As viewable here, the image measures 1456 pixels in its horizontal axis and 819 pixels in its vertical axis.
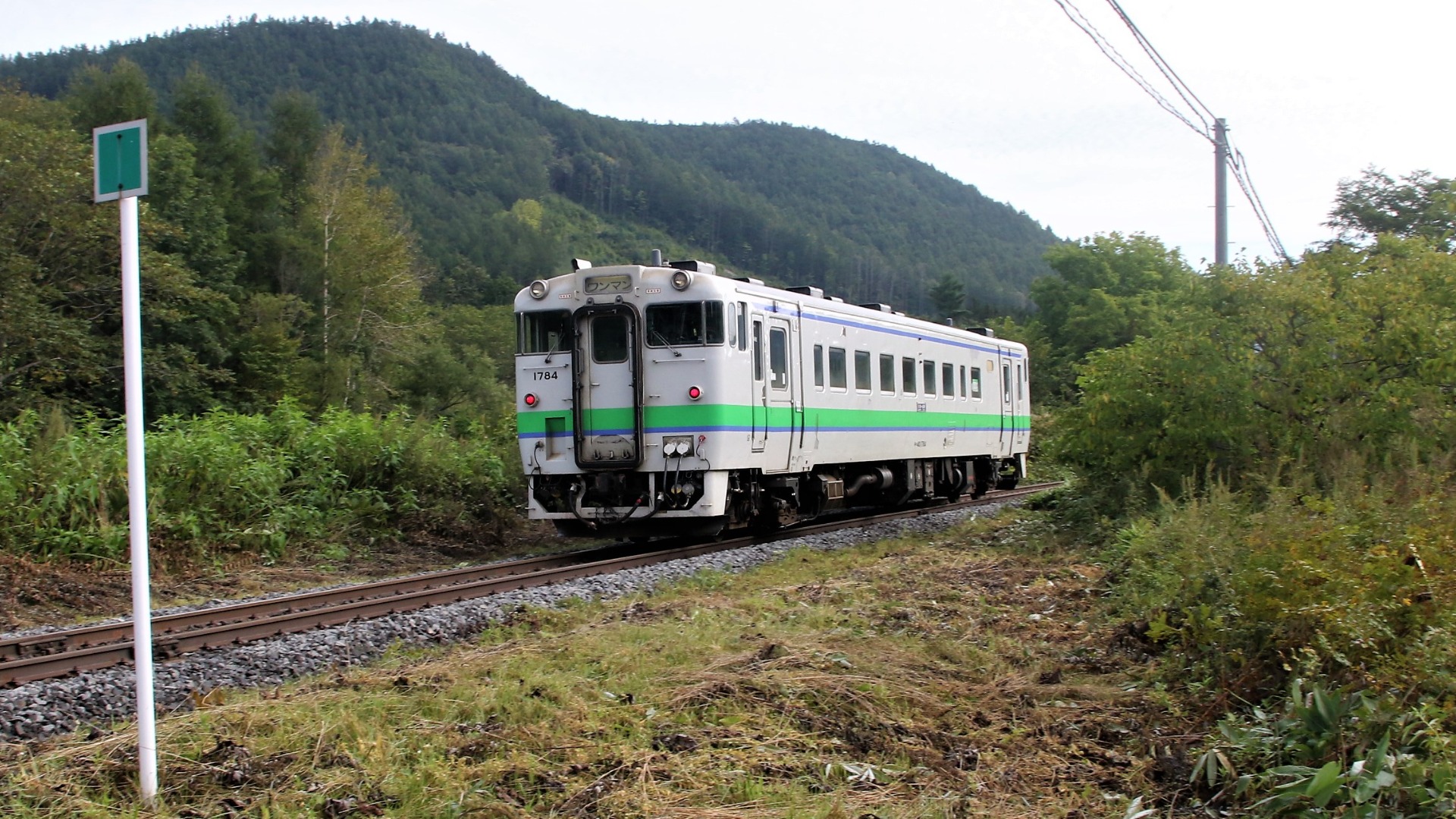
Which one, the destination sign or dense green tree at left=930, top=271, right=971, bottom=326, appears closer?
the destination sign

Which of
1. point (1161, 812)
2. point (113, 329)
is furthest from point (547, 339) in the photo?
point (113, 329)

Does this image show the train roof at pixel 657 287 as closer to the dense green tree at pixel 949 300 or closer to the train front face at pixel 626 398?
the train front face at pixel 626 398

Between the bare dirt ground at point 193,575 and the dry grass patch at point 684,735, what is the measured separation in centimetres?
429

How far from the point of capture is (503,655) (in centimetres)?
659

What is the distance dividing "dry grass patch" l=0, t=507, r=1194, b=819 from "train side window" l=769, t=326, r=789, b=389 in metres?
6.17

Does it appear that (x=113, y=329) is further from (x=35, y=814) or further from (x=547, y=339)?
(x=35, y=814)

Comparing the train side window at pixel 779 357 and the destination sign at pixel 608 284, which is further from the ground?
the destination sign at pixel 608 284

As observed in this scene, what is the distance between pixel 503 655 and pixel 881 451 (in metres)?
10.4

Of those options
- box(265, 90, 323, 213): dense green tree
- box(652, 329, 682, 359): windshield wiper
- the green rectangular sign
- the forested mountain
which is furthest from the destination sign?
the forested mountain

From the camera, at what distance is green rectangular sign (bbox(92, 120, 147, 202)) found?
4.28 m

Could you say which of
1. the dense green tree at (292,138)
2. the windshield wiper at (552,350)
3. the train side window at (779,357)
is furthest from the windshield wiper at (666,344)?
the dense green tree at (292,138)

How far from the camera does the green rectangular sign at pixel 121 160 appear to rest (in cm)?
428

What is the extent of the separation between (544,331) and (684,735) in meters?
8.56

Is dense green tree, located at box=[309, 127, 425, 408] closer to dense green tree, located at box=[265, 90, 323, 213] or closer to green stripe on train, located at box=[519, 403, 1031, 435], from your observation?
dense green tree, located at box=[265, 90, 323, 213]
